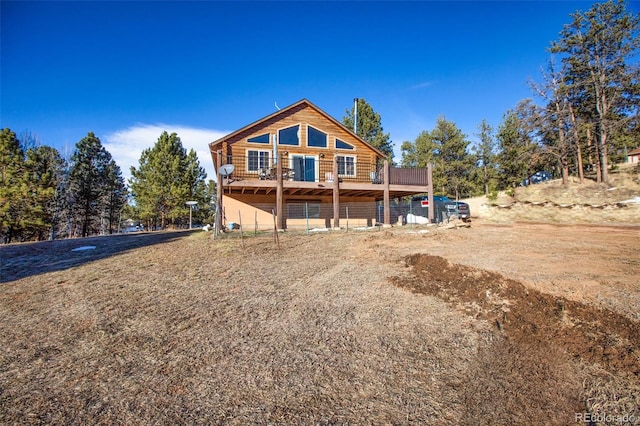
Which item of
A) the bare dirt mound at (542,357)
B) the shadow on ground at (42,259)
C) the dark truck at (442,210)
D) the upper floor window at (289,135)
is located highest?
the upper floor window at (289,135)

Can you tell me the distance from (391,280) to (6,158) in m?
30.0

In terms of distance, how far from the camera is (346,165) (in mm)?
17547

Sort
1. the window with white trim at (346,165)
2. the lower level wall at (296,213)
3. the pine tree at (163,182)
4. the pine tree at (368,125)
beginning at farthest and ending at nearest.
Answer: the pine tree at (368,125)
the pine tree at (163,182)
the window with white trim at (346,165)
the lower level wall at (296,213)

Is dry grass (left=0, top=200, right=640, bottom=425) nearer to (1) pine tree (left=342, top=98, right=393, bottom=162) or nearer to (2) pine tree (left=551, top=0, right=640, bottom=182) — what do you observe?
(2) pine tree (left=551, top=0, right=640, bottom=182)

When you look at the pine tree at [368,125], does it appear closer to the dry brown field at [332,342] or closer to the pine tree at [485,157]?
the pine tree at [485,157]

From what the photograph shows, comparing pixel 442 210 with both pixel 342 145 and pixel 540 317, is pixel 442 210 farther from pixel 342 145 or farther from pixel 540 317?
pixel 540 317

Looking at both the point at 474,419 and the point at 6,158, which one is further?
the point at 6,158

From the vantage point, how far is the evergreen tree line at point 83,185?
21609 millimetres

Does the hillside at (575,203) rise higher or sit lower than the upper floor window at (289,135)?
lower

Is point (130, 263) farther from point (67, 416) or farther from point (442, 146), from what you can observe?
point (442, 146)

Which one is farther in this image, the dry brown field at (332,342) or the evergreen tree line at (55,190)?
the evergreen tree line at (55,190)

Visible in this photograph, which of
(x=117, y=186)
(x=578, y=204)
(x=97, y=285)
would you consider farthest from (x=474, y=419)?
(x=117, y=186)

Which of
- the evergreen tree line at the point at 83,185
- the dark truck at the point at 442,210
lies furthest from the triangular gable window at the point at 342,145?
the evergreen tree line at the point at 83,185

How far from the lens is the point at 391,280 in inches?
242
